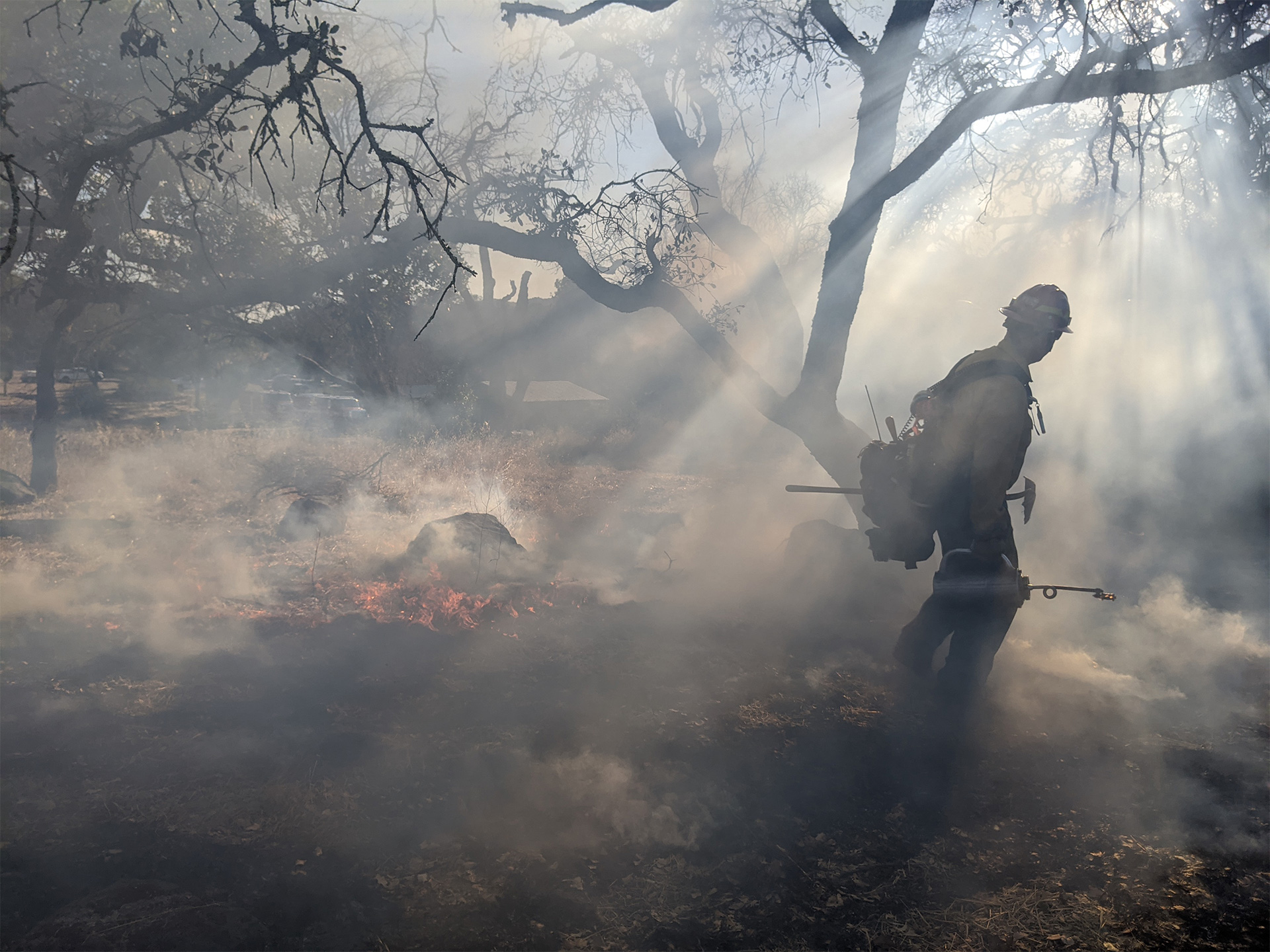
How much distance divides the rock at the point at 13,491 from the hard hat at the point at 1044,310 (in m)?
13.8

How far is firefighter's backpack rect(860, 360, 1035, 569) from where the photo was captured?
526 cm

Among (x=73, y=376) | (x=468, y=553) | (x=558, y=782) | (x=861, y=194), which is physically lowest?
(x=558, y=782)

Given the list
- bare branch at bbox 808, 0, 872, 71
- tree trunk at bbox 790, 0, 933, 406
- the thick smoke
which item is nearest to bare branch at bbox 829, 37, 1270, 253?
tree trunk at bbox 790, 0, 933, 406

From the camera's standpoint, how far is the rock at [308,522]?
29.4ft

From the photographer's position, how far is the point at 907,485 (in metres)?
5.50

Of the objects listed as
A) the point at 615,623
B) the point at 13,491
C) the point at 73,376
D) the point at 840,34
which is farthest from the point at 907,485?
the point at 73,376

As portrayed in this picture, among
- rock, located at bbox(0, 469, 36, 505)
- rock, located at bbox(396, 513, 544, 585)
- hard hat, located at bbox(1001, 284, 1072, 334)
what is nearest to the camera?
hard hat, located at bbox(1001, 284, 1072, 334)

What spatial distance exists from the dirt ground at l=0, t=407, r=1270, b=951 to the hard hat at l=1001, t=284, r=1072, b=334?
297 cm

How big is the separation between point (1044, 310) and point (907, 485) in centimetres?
164

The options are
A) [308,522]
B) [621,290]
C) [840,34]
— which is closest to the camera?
[840,34]

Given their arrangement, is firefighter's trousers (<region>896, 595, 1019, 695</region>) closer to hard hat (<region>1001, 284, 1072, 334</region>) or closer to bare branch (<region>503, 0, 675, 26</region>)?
hard hat (<region>1001, 284, 1072, 334</region>)

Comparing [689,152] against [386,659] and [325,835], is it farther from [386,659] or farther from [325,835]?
[325,835]

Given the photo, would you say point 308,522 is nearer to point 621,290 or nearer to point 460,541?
point 460,541

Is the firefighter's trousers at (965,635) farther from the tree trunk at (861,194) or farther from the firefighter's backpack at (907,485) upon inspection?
the tree trunk at (861,194)
